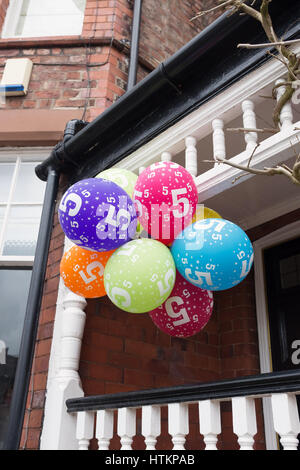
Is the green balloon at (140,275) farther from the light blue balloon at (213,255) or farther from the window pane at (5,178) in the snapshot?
the window pane at (5,178)

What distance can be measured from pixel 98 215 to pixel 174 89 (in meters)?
1.08

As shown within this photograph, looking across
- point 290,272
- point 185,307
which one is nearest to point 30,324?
point 185,307

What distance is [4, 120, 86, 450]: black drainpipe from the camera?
96.8 inches

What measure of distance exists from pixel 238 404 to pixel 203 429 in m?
0.21

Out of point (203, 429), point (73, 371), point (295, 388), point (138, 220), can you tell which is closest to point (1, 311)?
point (73, 371)

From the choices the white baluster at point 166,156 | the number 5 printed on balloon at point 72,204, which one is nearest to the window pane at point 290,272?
the white baluster at point 166,156

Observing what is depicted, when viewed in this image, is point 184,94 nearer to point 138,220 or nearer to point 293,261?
point 138,220

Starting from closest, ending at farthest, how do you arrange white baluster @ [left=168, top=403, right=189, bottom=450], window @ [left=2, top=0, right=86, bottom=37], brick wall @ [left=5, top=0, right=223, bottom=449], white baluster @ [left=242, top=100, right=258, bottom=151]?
white baluster @ [left=168, top=403, right=189, bottom=450] < white baluster @ [left=242, top=100, right=258, bottom=151] < brick wall @ [left=5, top=0, right=223, bottom=449] < window @ [left=2, top=0, right=86, bottom=37]

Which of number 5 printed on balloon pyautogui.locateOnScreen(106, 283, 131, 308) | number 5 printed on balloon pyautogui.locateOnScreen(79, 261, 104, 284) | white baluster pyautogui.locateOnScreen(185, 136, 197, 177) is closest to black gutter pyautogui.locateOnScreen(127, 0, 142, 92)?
white baluster pyautogui.locateOnScreen(185, 136, 197, 177)

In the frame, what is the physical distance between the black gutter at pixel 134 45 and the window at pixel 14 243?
3.56ft

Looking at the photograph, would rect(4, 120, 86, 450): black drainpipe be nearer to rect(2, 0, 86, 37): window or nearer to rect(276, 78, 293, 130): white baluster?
rect(276, 78, 293, 130): white baluster

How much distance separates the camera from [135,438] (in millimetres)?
2713

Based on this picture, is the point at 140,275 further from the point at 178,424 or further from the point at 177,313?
the point at 178,424

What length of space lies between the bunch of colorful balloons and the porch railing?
313mm
